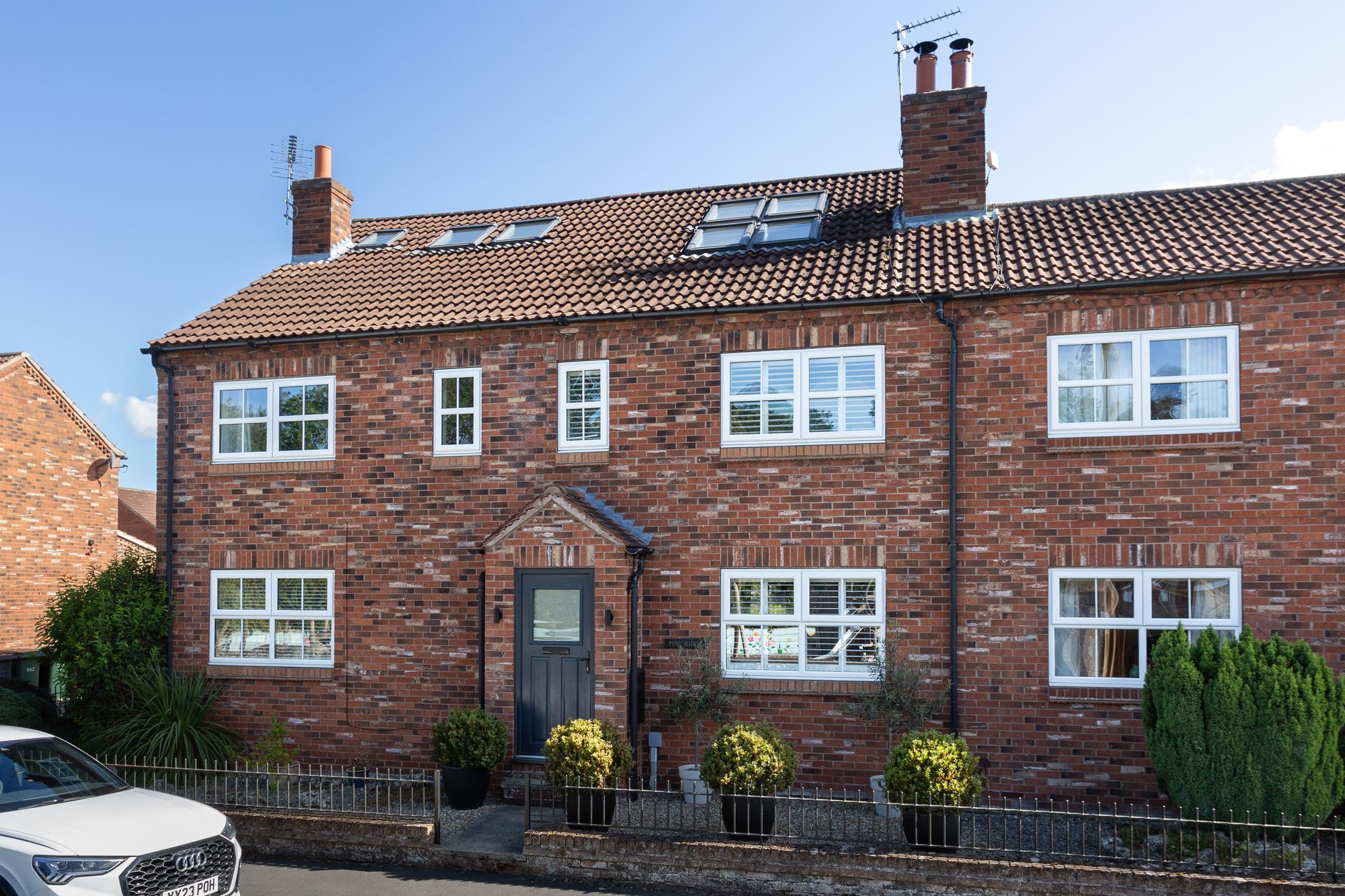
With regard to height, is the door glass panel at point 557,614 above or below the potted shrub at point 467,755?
above

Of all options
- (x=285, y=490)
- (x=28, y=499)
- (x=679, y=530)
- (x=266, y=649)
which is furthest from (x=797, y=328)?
(x=28, y=499)

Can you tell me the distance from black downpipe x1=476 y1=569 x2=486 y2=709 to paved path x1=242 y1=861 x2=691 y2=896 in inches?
107

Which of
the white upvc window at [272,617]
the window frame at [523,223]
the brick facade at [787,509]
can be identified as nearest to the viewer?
the brick facade at [787,509]

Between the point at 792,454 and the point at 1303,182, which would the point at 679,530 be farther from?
the point at 1303,182

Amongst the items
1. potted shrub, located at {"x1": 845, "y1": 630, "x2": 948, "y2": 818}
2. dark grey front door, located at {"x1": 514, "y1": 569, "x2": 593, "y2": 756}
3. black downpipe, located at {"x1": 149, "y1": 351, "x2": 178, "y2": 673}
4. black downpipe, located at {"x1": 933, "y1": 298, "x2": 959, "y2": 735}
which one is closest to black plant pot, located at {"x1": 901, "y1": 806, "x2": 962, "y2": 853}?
potted shrub, located at {"x1": 845, "y1": 630, "x2": 948, "y2": 818}

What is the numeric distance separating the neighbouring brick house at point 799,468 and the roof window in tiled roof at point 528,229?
155 cm

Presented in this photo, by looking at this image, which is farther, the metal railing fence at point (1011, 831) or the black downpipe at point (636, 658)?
the black downpipe at point (636, 658)

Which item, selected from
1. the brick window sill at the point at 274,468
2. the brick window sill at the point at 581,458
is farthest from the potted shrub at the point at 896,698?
the brick window sill at the point at 274,468

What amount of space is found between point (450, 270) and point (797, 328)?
5925 millimetres

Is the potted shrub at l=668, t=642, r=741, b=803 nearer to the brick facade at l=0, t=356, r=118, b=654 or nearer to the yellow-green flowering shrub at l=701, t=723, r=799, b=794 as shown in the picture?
the yellow-green flowering shrub at l=701, t=723, r=799, b=794

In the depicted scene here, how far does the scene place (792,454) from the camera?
39.7 feet

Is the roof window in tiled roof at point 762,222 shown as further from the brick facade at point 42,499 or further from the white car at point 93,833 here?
the brick facade at point 42,499

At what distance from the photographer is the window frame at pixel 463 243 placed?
16.3 metres

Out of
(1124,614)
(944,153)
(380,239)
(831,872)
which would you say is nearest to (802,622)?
(1124,614)
